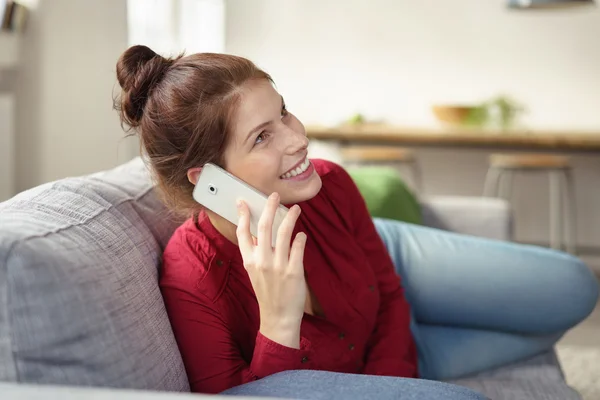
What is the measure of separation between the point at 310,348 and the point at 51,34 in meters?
2.86

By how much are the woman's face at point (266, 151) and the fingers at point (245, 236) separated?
0.11 meters

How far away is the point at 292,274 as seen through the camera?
117 centimetres

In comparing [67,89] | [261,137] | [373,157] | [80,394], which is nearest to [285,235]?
[261,137]

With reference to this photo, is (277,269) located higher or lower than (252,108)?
lower

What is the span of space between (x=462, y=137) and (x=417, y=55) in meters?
1.23

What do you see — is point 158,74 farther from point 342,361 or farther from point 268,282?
point 342,361

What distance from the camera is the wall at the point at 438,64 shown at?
19.3 feet

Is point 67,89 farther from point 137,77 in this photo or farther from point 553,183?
point 553,183

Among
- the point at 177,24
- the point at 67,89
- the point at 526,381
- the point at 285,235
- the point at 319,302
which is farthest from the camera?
the point at 177,24

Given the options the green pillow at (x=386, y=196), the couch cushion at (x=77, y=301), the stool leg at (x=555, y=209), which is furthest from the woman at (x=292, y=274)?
the stool leg at (x=555, y=209)

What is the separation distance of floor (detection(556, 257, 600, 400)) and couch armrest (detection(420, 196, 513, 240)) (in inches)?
22.6

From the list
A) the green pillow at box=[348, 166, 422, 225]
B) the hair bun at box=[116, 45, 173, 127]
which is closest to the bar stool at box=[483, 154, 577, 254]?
the green pillow at box=[348, 166, 422, 225]

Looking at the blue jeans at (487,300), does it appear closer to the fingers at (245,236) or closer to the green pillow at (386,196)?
the green pillow at (386,196)

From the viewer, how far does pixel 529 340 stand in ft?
6.22
